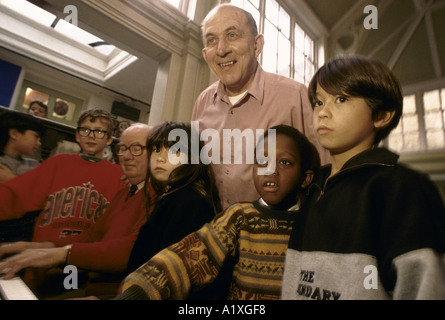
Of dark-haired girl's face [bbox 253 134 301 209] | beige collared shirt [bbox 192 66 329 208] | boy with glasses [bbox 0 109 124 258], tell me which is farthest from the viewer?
boy with glasses [bbox 0 109 124 258]

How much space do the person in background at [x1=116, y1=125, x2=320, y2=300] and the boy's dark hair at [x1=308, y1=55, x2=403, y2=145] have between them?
0.20 metres

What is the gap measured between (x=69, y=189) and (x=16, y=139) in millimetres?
443

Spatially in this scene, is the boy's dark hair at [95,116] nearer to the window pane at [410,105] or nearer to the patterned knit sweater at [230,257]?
the patterned knit sweater at [230,257]

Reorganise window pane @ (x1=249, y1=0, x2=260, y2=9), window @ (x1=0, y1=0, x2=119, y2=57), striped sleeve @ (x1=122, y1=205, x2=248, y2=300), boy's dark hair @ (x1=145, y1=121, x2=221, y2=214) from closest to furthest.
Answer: striped sleeve @ (x1=122, y1=205, x2=248, y2=300) → boy's dark hair @ (x1=145, y1=121, x2=221, y2=214) → window pane @ (x1=249, y1=0, x2=260, y2=9) → window @ (x1=0, y1=0, x2=119, y2=57)

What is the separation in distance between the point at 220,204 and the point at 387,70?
65cm

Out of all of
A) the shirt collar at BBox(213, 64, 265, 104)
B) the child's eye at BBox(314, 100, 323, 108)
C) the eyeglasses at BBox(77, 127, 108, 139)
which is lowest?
the child's eye at BBox(314, 100, 323, 108)

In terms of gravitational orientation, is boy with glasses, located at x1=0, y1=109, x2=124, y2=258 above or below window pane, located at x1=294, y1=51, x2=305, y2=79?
below

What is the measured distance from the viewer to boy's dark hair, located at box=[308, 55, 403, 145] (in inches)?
21.8

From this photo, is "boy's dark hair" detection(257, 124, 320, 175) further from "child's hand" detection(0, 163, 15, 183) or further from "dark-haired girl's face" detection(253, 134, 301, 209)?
"child's hand" detection(0, 163, 15, 183)

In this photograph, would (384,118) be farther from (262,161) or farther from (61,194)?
(61,194)

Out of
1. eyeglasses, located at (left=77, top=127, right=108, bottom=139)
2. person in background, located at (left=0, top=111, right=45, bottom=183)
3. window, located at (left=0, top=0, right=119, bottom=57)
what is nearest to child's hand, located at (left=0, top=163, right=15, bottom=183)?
person in background, located at (left=0, top=111, right=45, bottom=183)

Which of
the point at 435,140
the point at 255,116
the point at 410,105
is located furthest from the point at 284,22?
the point at 255,116

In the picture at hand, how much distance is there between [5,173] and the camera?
115 cm

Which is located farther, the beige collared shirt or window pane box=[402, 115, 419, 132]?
window pane box=[402, 115, 419, 132]
